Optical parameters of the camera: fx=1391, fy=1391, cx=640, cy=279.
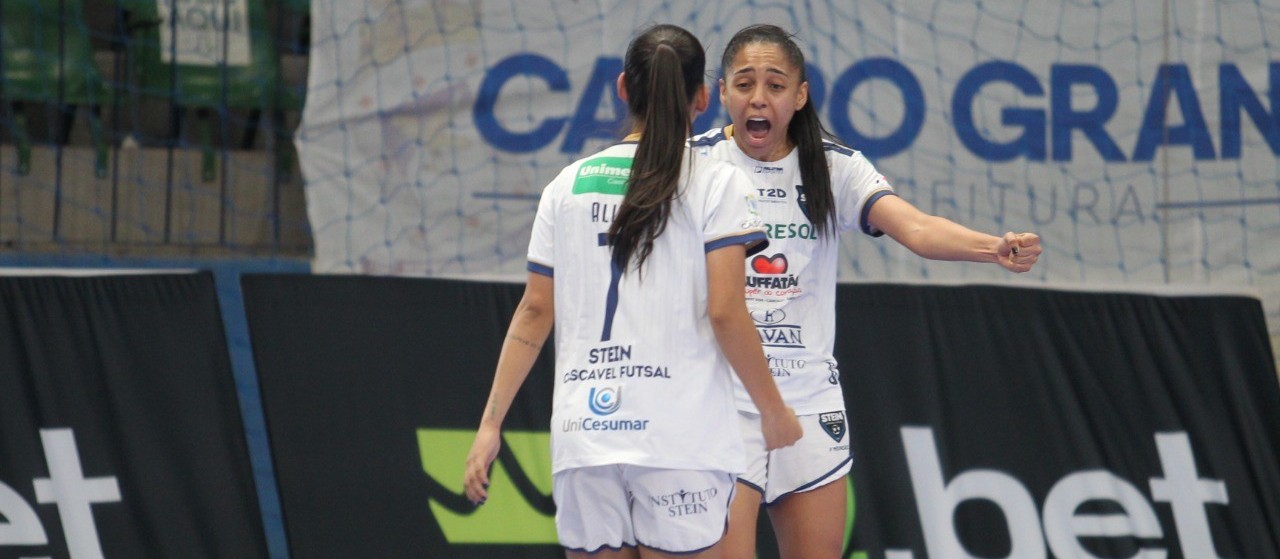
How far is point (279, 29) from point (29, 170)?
3.75ft

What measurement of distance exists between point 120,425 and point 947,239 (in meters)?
2.88

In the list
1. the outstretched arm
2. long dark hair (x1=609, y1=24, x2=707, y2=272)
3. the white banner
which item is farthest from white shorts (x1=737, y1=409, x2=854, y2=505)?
the white banner

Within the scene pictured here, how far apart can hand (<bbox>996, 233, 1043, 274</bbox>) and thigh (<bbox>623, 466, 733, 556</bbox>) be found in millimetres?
801

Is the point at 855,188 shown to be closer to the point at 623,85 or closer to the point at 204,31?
the point at 623,85

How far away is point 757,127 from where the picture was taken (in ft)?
10.7

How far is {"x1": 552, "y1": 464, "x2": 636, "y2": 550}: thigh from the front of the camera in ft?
8.48

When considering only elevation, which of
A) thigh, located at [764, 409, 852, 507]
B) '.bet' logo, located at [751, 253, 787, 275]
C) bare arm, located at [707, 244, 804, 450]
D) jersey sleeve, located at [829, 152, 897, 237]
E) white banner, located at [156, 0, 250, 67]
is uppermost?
white banner, located at [156, 0, 250, 67]

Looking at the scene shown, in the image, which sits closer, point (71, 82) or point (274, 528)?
point (274, 528)

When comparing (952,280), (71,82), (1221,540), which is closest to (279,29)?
(71,82)

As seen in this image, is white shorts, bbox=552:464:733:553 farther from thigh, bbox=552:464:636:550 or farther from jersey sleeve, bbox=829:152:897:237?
jersey sleeve, bbox=829:152:897:237

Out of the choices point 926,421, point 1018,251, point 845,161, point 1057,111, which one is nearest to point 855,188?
point 845,161

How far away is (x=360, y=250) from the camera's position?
16.6ft

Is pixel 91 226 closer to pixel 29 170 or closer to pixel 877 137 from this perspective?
pixel 29 170

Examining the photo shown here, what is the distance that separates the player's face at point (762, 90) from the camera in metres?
3.21
